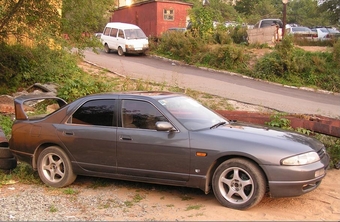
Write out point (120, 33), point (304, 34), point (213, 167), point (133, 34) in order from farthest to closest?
1. point (304, 34)
2. point (120, 33)
3. point (133, 34)
4. point (213, 167)

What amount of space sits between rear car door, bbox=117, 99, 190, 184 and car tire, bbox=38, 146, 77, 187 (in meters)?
0.92

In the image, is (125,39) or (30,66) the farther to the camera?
(125,39)

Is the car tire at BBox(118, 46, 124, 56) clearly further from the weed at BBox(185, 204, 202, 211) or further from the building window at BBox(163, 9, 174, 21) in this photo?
the weed at BBox(185, 204, 202, 211)

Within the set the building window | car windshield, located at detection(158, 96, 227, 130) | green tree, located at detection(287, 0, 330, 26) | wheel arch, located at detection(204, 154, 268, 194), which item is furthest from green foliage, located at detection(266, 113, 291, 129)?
green tree, located at detection(287, 0, 330, 26)

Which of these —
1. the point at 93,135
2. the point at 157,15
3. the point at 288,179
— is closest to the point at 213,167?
the point at 288,179

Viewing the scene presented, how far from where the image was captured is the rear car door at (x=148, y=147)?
5.68 metres

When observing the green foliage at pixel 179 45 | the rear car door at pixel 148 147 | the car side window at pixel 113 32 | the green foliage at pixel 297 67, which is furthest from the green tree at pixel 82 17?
the car side window at pixel 113 32

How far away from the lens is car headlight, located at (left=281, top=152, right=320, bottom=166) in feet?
17.0

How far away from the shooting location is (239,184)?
5336 millimetres

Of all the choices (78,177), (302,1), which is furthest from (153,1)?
(302,1)

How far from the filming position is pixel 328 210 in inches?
213

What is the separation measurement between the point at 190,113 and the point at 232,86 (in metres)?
11.3

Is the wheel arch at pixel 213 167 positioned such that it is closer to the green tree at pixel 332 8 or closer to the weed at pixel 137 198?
the weed at pixel 137 198

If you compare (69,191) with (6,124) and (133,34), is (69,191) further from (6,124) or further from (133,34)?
(133,34)
